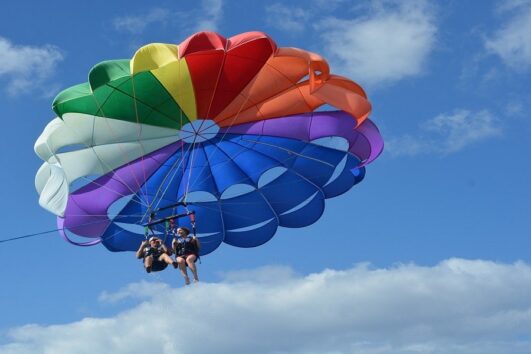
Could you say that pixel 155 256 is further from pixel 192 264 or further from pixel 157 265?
pixel 192 264

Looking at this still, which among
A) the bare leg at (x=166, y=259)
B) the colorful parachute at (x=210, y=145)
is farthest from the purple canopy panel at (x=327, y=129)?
the bare leg at (x=166, y=259)

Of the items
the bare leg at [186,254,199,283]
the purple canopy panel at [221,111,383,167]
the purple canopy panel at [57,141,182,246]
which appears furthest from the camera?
the purple canopy panel at [57,141,182,246]

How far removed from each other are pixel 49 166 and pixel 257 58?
4245 millimetres

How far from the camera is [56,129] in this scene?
735 inches

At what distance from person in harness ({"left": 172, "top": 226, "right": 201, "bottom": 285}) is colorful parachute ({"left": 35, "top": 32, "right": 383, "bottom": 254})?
1.47 m

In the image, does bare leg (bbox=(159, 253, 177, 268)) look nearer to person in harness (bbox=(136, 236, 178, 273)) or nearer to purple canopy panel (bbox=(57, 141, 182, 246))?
person in harness (bbox=(136, 236, 178, 273))

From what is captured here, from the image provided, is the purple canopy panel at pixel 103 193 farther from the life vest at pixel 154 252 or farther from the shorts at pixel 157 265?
the shorts at pixel 157 265

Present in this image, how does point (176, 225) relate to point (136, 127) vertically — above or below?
below

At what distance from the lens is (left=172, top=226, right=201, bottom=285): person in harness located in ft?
57.1

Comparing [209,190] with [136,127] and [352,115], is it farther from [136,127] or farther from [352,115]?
[352,115]

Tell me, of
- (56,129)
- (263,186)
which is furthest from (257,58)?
(56,129)

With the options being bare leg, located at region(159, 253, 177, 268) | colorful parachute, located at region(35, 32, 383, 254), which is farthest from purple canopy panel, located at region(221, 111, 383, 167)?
bare leg, located at region(159, 253, 177, 268)

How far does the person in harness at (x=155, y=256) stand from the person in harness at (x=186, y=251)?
158mm

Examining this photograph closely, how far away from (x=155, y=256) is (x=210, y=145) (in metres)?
2.87
